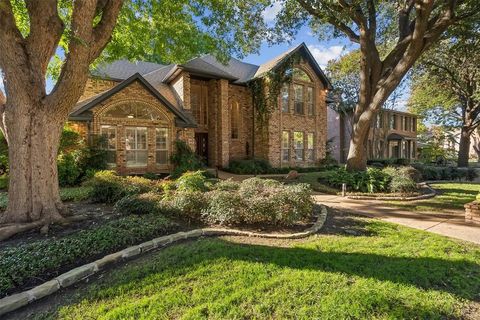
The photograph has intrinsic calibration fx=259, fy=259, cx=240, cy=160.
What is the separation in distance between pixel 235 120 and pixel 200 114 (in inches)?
98.7

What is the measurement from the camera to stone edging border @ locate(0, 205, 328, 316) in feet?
9.49

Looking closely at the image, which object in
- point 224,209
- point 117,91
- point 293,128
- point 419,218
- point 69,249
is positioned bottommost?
point 419,218

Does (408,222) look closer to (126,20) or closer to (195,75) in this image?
(126,20)

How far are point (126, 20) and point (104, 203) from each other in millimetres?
6201

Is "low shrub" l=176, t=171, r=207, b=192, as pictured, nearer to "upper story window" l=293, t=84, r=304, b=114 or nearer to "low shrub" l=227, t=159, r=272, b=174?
"low shrub" l=227, t=159, r=272, b=174

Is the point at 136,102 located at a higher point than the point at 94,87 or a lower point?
lower

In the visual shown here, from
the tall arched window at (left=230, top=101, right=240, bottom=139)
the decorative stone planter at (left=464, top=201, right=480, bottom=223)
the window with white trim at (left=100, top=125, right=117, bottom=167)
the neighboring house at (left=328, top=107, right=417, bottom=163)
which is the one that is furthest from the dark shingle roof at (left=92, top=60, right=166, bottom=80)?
the neighboring house at (left=328, top=107, right=417, bottom=163)

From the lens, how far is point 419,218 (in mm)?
6742

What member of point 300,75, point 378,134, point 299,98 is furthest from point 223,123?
point 378,134

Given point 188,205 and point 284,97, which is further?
point 284,97

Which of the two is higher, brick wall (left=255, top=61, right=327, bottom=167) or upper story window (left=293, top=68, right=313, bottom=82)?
upper story window (left=293, top=68, right=313, bottom=82)

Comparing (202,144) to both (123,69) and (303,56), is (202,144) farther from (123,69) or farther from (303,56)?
(303,56)

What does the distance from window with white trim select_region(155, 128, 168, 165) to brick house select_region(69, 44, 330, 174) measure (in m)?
0.05

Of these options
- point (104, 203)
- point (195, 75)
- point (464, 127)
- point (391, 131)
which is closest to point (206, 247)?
point (104, 203)
